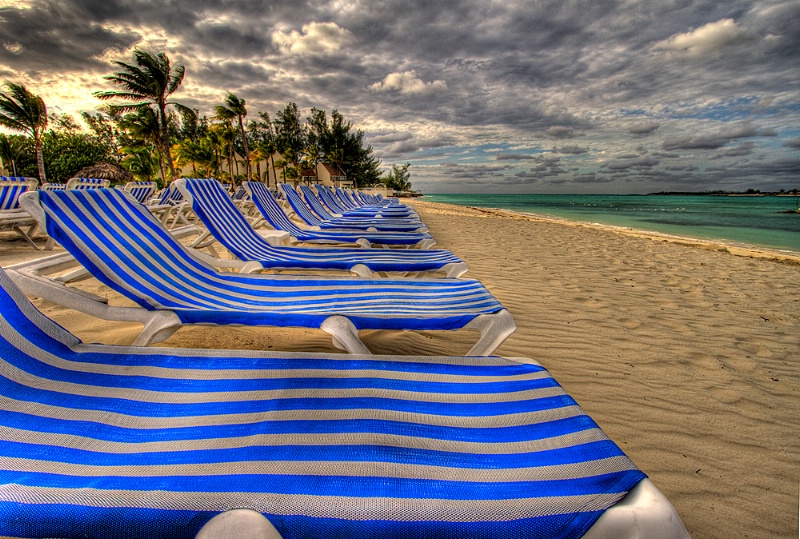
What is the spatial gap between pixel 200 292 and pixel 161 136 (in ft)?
102

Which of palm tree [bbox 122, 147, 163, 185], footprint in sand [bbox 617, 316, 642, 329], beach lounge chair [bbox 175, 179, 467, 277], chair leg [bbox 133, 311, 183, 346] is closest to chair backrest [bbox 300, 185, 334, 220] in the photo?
beach lounge chair [bbox 175, 179, 467, 277]

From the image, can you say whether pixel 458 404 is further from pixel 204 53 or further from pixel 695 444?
pixel 204 53

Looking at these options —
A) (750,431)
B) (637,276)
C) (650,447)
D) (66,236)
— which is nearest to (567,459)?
(650,447)

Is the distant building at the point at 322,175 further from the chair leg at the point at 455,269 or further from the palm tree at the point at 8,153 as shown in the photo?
the chair leg at the point at 455,269

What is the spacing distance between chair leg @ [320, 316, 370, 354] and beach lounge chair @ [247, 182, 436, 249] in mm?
2329

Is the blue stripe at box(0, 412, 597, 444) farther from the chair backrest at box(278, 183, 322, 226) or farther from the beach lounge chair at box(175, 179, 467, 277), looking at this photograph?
the chair backrest at box(278, 183, 322, 226)

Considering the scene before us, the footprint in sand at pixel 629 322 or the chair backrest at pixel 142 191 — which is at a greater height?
the chair backrest at pixel 142 191

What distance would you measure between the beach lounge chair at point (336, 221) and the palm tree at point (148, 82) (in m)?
14.7

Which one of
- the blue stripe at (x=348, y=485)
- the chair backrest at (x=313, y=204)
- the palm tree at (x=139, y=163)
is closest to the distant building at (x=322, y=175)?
the palm tree at (x=139, y=163)

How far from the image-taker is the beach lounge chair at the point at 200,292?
1.51 m

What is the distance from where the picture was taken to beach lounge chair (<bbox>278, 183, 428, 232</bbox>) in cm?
501

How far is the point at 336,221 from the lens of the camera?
6.19 m

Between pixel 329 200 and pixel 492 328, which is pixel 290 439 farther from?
pixel 329 200

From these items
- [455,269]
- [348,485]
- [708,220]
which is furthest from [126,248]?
[708,220]
